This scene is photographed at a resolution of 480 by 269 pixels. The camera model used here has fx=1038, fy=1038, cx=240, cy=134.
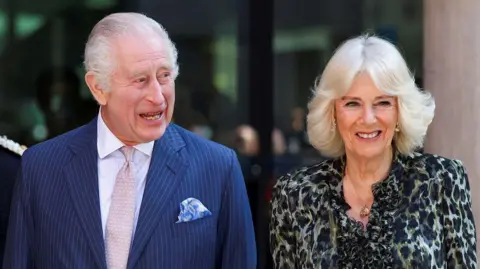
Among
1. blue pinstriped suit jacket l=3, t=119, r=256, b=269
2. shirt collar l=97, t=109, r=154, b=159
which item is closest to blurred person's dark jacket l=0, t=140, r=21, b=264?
blue pinstriped suit jacket l=3, t=119, r=256, b=269

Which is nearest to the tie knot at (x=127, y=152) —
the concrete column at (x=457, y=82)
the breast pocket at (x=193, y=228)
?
the breast pocket at (x=193, y=228)

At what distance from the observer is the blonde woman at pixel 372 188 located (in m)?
3.32

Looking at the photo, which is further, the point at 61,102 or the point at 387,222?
the point at 61,102

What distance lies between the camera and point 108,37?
3.19m

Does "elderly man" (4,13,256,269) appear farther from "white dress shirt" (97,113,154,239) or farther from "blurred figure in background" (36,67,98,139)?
"blurred figure in background" (36,67,98,139)

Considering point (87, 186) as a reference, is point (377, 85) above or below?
above

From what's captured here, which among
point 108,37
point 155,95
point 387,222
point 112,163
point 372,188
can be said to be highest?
point 108,37

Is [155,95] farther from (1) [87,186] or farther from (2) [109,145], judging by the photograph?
(1) [87,186]

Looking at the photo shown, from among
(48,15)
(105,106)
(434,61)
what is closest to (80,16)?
(48,15)

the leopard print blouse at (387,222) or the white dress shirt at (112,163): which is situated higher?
the white dress shirt at (112,163)

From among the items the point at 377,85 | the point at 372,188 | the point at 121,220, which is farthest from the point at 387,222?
the point at 121,220

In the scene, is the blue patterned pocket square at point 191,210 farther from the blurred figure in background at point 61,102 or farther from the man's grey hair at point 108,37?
the blurred figure in background at point 61,102

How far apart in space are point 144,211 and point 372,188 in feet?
2.52

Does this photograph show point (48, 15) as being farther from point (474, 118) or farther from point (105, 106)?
point (105, 106)
